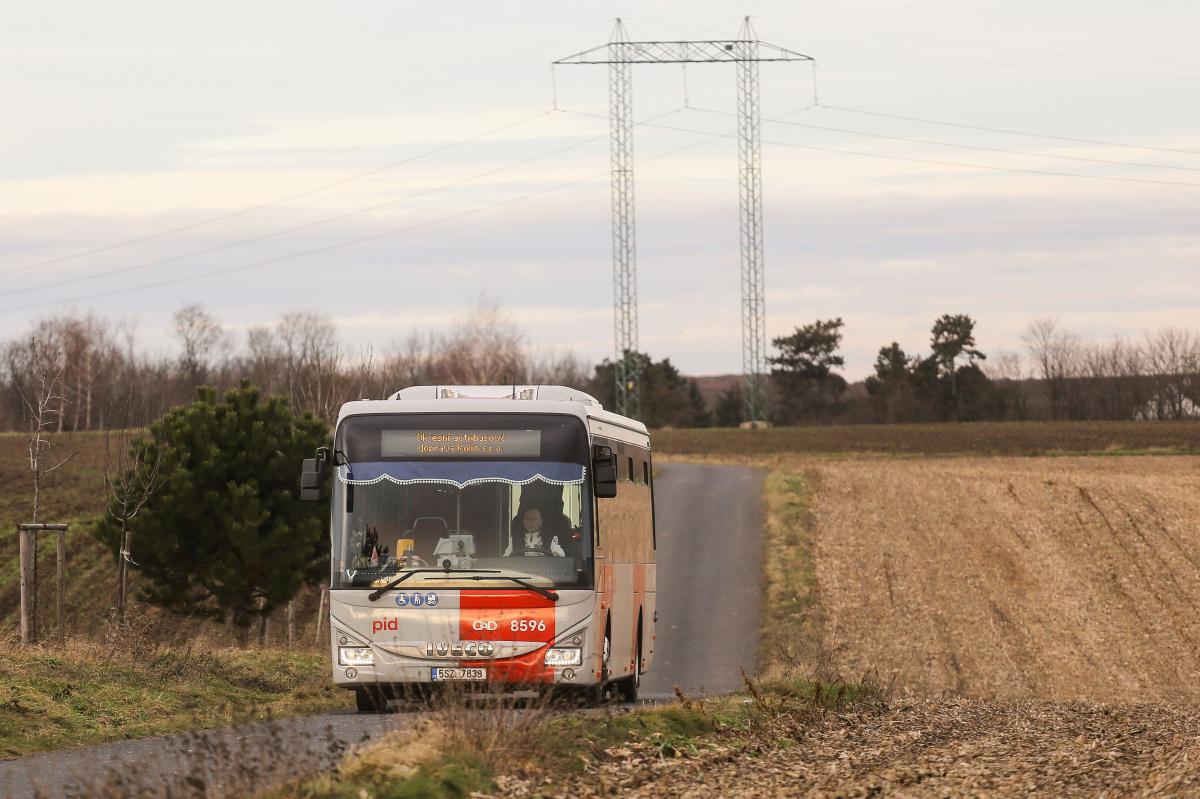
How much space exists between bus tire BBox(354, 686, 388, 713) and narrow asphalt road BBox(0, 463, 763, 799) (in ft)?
1.07

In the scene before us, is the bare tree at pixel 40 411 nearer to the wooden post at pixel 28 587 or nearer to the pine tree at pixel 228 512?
the wooden post at pixel 28 587

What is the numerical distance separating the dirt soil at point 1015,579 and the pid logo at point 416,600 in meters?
10.7

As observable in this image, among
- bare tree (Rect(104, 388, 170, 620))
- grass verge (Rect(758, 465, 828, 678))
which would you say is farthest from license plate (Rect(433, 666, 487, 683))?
grass verge (Rect(758, 465, 828, 678))

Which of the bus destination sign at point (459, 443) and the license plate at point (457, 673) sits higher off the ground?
the bus destination sign at point (459, 443)

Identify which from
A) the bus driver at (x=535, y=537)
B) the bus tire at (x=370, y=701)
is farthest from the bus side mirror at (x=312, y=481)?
the bus tire at (x=370, y=701)

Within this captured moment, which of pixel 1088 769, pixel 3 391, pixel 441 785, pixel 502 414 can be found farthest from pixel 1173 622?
pixel 3 391

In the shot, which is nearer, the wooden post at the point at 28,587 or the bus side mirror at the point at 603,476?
the bus side mirror at the point at 603,476

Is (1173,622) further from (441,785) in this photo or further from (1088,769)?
(441,785)

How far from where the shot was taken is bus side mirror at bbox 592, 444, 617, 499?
1730 cm

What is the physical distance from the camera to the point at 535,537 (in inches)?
674

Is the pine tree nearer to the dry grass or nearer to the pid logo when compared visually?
the pid logo

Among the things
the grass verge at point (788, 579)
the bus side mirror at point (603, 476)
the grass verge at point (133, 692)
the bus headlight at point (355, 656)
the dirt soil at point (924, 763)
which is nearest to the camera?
the dirt soil at point (924, 763)

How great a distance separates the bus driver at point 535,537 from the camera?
1709cm

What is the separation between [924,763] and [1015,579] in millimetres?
32750
